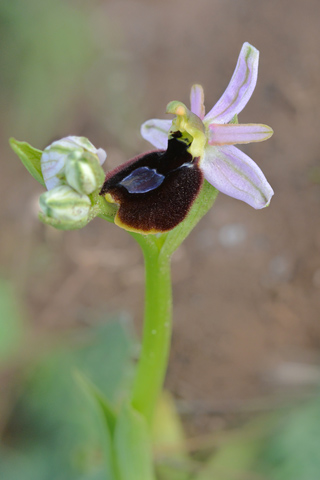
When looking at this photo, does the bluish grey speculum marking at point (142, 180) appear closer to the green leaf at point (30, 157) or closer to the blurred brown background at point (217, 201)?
the green leaf at point (30, 157)

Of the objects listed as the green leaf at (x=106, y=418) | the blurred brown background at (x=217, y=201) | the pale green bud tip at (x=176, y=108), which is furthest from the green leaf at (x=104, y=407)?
the blurred brown background at (x=217, y=201)

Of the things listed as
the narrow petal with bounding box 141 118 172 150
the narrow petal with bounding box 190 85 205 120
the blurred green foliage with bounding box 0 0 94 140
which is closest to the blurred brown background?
the blurred green foliage with bounding box 0 0 94 140

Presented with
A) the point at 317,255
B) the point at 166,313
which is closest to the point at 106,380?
the point at 166,313

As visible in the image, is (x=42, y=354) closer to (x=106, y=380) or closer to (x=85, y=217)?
(x=106, y=380)

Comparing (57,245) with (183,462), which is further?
(57,245)

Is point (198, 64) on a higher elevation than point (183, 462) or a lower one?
higher

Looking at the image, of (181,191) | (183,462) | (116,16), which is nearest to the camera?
(181,191)

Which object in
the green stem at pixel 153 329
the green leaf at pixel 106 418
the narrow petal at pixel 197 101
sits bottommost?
the green leaf at pixel 106 418
